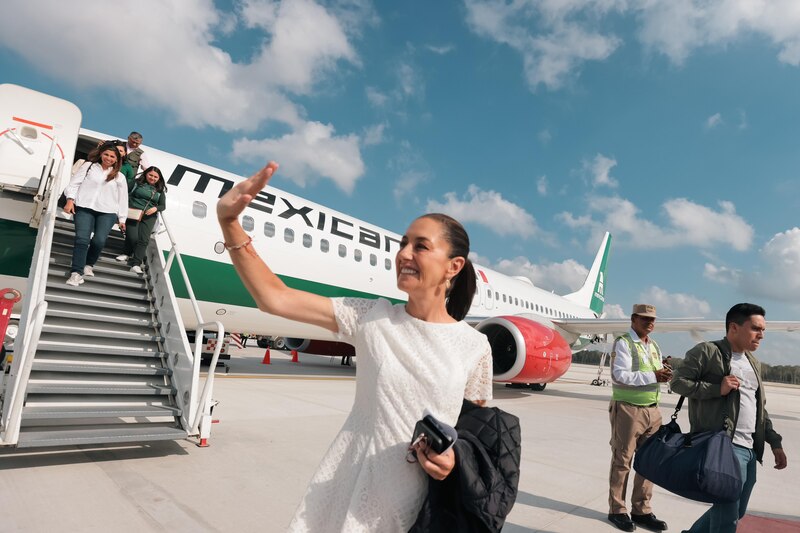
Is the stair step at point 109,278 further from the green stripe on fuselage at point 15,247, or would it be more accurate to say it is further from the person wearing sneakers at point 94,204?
the green stripe on fuselage at point 15,247

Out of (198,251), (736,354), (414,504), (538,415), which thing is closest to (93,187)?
(198,251)

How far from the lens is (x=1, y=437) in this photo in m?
3.03

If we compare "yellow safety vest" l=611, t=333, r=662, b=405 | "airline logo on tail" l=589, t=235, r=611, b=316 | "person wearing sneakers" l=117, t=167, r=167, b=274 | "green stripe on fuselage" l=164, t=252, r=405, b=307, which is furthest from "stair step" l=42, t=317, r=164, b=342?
"airline logo on tail" l=589, t=235, r=611, b=316

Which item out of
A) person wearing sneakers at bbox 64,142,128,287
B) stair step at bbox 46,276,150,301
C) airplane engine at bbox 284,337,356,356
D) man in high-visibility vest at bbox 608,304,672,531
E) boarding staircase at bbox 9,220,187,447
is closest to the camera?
man in high-visibility vest at bbox 608,304,672,531

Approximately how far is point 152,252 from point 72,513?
3.55m

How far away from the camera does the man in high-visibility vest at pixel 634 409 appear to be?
318 cm

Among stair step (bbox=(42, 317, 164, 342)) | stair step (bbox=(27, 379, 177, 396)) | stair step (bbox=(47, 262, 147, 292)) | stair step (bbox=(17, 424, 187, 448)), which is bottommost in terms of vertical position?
stair step (bbox=(17, 424, 187, 448))

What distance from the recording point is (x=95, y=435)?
3.37 meters

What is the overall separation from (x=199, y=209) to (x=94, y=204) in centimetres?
224

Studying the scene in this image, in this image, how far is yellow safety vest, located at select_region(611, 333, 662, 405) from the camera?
3348 mm

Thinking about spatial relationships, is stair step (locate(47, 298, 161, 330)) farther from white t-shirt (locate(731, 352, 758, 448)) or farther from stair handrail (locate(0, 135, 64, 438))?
white t-shirt (locate(731, 352, 758, 448))

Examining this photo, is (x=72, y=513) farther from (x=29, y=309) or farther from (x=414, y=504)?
(x=414, y=504)

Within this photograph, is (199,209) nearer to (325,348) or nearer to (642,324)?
(642,324)

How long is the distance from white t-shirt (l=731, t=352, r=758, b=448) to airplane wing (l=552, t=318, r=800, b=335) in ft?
28.8
